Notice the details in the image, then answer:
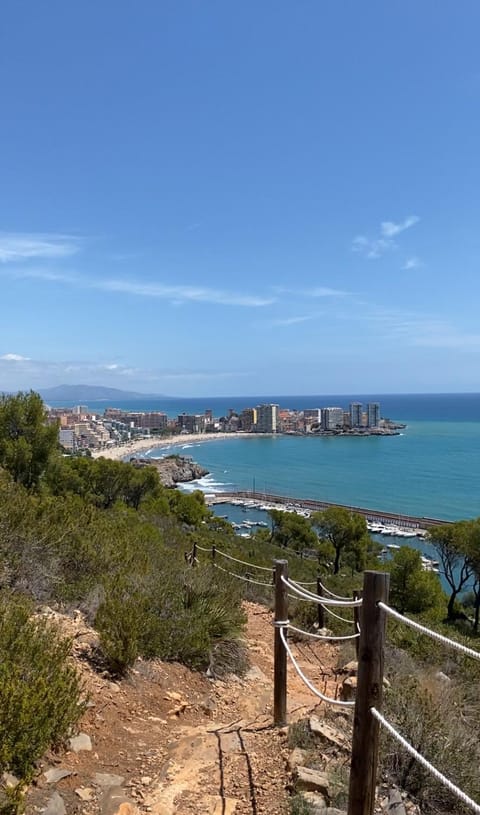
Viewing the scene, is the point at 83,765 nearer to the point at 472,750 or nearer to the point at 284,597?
the point at 284,597

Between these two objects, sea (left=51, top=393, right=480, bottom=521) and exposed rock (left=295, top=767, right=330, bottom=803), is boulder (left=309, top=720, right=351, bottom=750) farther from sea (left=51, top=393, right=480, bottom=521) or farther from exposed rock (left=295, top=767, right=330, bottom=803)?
sea (left=51, top=393, right=480, bottom=521)

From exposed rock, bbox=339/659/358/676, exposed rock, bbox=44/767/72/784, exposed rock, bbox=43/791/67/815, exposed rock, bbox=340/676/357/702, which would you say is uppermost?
exposed rock, bbox=43/791/67/815

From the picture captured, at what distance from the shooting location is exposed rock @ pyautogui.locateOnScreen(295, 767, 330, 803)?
10.5 feet

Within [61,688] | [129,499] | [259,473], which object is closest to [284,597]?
[61,688]

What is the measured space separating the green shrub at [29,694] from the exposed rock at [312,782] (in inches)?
55.8

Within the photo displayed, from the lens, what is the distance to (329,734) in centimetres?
383

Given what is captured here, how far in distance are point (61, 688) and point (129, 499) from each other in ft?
83.4

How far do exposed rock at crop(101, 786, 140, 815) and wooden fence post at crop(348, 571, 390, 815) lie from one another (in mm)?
1303

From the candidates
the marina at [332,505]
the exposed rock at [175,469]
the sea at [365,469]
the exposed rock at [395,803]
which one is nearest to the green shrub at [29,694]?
the exposed rock at [395,803]

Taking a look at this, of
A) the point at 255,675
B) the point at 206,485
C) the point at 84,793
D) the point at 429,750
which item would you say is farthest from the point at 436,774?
the point at 206,485

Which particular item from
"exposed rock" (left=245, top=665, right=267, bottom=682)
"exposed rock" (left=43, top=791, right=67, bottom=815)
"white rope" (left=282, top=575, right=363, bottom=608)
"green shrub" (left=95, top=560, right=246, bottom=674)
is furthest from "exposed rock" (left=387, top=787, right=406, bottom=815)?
"exposed rock" (left=245, top=665, right=267, bottom=682)

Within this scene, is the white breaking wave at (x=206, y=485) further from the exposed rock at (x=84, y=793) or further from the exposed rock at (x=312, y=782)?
the exposed rock at (x=84, y=793)

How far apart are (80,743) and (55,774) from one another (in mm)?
422

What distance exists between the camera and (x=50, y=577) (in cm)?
582
